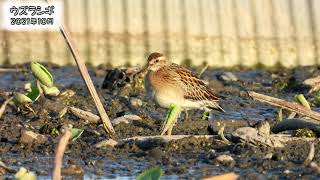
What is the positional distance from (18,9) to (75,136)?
293 inches

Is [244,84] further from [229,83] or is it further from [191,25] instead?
[191,25]

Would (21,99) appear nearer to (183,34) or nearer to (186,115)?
(186,115)

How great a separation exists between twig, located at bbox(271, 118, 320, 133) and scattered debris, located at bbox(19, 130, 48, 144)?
2383mm

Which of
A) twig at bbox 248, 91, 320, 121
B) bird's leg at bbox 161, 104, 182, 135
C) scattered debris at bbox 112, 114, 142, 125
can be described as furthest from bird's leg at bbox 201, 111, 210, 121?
twig at bbox 248, 91, 320, 121

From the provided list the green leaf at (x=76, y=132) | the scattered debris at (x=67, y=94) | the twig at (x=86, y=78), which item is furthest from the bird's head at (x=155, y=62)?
the green leaf at (x=76, y=132)

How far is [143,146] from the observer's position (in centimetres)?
952

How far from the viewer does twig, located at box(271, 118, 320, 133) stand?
9773mm

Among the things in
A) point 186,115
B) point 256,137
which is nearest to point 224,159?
point 256,137

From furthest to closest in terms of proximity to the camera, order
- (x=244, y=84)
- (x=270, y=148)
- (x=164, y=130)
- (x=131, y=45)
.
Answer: (x=131, y=45)
(x=244, y=84)
(x=164, y=130)
(x=270, y=148)

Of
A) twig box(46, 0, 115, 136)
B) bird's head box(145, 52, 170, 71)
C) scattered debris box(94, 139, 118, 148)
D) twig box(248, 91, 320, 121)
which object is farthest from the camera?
bird's head box(145, 52, 170, 71)

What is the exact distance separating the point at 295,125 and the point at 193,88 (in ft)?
7.50

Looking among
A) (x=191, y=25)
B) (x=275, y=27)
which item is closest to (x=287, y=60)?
(x=275, y=27)

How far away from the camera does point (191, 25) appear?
16.5 m

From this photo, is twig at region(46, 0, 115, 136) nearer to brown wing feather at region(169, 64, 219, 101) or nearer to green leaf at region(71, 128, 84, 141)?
green leaf at region(71, 128, 84, 141)
